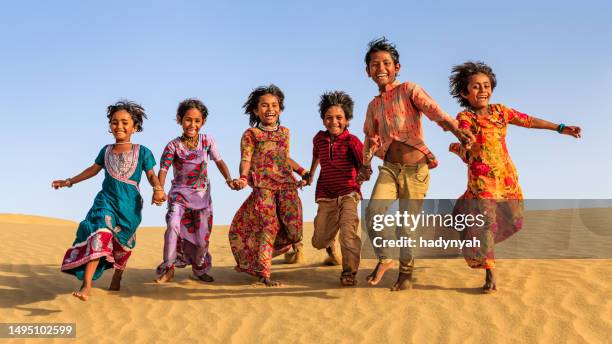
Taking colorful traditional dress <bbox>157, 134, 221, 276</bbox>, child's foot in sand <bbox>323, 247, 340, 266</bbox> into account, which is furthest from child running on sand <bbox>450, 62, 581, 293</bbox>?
colorful traditional dress <bbox>157, 134, 221, 276</bbox>

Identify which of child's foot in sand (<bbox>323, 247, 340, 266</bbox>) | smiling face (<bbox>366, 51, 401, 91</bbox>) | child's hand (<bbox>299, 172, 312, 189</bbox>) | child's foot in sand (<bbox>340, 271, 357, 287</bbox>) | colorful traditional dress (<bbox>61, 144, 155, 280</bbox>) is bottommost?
child's foot in sand (<bbox>340, 271, 357, 287</bbox>)

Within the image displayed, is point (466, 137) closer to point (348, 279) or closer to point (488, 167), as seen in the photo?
point (488, 167)

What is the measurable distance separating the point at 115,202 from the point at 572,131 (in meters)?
5.27

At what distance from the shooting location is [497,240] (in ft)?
20.3

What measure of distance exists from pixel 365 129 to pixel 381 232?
1194 millimetres

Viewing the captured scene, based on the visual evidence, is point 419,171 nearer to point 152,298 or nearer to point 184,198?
point 184,198

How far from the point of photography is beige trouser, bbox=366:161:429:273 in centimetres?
609

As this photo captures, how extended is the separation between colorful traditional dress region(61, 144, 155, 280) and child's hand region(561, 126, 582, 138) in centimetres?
484

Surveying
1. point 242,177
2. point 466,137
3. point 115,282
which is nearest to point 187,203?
point 242,177

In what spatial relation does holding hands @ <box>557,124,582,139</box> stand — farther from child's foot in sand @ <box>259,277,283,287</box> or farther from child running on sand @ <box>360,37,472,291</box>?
child's foot in sand @ <box>259,277,283,287</box>

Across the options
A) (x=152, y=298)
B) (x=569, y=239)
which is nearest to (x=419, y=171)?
(x=152, y=298)

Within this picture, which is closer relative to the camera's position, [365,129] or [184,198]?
[365,129]

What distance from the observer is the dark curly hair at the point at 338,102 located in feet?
22.9

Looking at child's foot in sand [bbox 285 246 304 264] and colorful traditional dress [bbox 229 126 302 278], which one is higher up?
colorful traditional dress [bbox 229 126 302 278]
